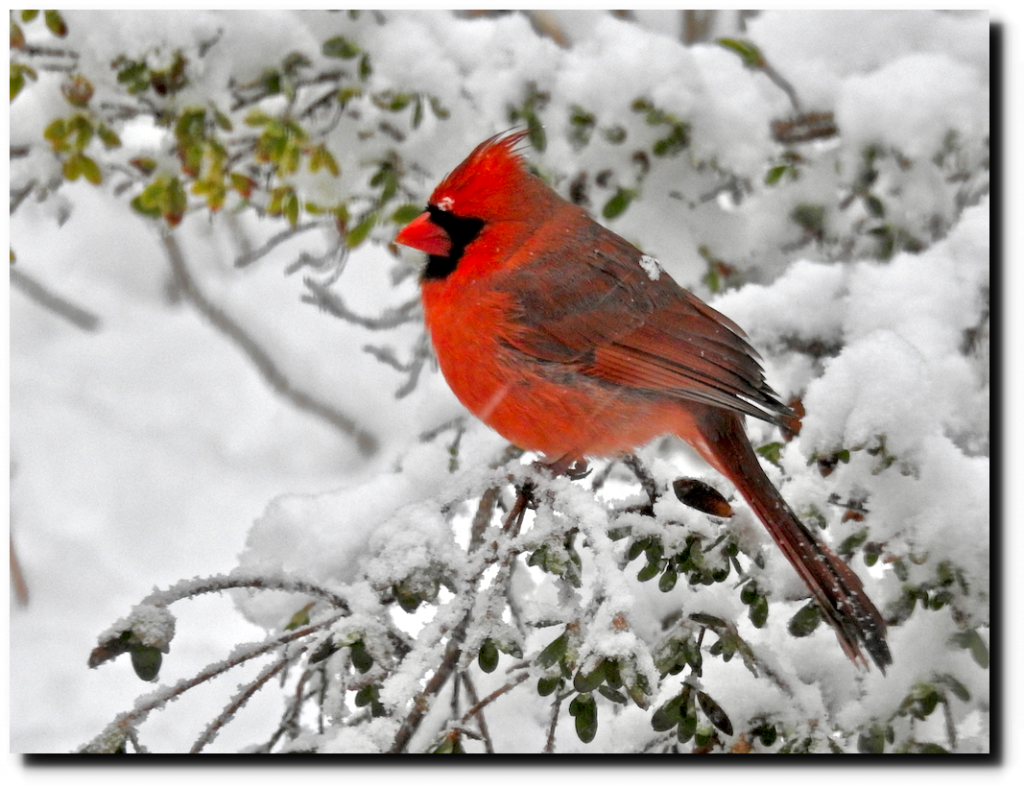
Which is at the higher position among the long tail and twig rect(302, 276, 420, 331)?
twig rect(302, 276, 420, 331)

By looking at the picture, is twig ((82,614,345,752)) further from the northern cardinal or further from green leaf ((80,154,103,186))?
green leaf ((80,154,103,186))

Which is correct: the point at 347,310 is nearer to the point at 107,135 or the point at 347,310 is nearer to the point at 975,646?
the point at 107,135

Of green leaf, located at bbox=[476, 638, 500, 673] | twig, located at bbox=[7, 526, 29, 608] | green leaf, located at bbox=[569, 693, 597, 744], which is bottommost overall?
green leaf, located at bbox=[569, 693, 597, 744]

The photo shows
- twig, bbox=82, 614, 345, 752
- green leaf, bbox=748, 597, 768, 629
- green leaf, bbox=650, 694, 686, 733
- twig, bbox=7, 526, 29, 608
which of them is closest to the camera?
twig, bbox=82, 614, 345, 752

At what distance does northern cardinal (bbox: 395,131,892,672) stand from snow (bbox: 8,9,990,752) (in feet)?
0.63

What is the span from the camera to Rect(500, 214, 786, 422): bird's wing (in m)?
1.88

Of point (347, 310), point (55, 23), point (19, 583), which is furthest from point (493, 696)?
point (19, 583)

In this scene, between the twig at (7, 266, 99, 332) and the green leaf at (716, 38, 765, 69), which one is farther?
the twig at (7, 266, 99, 332)

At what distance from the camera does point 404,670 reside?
1237mm

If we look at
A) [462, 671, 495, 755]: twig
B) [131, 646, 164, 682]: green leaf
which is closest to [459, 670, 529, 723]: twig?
[462, 671, 495, 755]: twig

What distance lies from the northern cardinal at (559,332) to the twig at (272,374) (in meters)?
2.53

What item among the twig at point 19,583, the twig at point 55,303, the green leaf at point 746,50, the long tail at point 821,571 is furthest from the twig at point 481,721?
the twig at point 55,303
